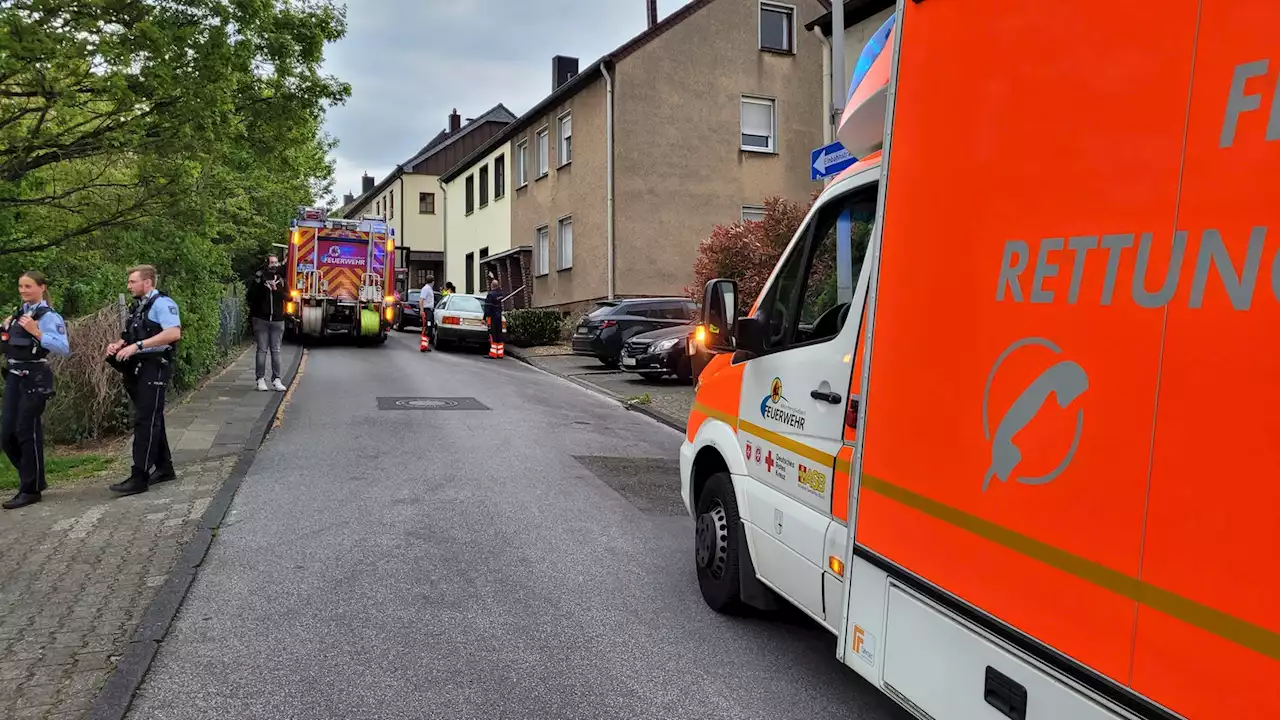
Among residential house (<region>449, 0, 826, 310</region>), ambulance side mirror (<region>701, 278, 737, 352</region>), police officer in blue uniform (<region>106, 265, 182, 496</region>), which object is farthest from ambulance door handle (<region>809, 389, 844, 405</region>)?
residential house (<region>449, 0, 826, 310</region>)

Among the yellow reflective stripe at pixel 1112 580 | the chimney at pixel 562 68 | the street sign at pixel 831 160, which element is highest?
the chimney at pixel 562 68

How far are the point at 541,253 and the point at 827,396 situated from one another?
25656 millimetres

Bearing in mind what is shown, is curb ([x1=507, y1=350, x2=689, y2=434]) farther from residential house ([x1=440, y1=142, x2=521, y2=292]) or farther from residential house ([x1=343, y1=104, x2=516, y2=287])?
residential house ([x1=343, y1=104, x2=516, y2=287])

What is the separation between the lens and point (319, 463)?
8383mm

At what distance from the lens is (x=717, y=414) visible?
15.7 feet

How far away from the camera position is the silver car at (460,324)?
2205 centimetres

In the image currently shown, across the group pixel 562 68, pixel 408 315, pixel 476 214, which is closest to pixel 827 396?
pixel 408 315

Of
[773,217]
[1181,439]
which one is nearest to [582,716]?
[1181,439]

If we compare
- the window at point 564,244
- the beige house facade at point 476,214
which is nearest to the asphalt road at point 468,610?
the window at point 564,244

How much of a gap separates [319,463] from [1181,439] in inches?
301

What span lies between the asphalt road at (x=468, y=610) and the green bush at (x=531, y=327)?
46.7ft

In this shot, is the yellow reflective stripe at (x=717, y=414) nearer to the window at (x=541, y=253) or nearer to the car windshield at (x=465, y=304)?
the car windshield at (x=465, y=304)

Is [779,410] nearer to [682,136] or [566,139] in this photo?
[682,136]

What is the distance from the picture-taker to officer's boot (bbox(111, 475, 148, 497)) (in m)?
7.21
